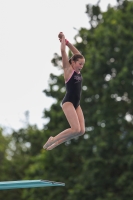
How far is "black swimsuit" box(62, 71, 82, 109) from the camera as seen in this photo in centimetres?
1115

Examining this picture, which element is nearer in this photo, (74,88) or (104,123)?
(74,88)

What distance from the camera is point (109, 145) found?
30953 millimetres

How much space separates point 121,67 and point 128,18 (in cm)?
277

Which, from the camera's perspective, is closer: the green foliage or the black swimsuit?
the black swimsuit

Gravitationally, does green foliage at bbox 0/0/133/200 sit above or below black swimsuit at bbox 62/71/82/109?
above

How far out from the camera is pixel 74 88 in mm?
11258

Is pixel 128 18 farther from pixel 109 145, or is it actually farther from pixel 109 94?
pixel 109 145

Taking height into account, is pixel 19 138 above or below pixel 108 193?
above

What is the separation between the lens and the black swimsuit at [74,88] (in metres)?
11.1

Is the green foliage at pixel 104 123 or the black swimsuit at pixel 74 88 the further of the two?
the green foliage at pixel 104 123

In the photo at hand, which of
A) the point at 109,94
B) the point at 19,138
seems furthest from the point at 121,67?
the point at 19,138

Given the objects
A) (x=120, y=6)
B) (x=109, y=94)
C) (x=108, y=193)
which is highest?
(x=120, y=6)

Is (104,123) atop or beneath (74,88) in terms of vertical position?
atop

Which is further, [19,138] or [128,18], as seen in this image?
[19,138]
